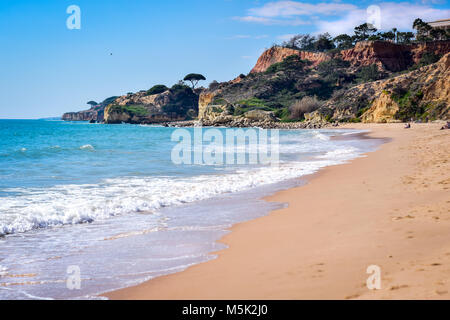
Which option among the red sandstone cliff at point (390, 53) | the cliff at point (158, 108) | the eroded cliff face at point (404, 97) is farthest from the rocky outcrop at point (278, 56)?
the eroded cliff face at point (404, 97)

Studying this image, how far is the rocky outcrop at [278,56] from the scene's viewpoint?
102 metres

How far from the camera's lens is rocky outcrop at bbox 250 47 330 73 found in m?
102

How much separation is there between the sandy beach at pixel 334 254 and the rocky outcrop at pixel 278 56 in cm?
9876

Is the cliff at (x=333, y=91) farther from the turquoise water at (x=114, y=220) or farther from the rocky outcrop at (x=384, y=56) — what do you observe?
the turquoise water at (x=114, y=220)

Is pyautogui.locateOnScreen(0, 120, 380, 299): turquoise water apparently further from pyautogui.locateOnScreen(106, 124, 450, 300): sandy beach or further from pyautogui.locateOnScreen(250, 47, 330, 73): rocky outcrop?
pyautogui.locateOnScreen(250, 47, 330, 73): rocky outcrop

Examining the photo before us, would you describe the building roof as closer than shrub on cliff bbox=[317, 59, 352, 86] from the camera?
No

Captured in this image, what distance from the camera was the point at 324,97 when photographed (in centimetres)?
8144

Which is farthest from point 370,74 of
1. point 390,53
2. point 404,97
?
point 404,97

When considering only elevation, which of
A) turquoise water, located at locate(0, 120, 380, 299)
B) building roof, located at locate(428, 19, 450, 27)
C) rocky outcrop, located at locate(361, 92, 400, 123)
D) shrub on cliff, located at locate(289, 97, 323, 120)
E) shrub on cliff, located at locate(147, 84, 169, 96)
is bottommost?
turquoise water, located at locate(0, 120, 380, 299)

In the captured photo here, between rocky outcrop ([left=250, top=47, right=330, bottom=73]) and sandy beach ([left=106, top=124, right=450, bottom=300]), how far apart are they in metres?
98.8

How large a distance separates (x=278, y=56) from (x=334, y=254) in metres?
115

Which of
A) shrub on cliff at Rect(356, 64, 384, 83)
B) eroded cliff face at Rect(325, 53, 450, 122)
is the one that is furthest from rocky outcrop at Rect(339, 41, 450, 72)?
eroded cliff face at Rect(325, 53, 450, 122)

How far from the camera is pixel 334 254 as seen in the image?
448cm
